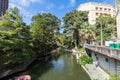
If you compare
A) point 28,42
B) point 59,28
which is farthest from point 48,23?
point 28,42

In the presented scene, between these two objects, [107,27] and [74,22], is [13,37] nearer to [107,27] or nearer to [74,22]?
[107,27]

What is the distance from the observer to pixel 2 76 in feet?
56.5

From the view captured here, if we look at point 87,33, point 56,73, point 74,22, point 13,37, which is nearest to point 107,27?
point 87,33

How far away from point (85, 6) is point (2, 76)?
162ft

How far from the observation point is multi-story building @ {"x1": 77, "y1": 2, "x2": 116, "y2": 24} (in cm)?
5809

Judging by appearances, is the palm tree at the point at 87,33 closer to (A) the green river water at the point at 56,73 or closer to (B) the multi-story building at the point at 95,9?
(B) the multi-story building at the point at 95,9

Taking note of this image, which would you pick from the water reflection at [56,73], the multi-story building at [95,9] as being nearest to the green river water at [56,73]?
the water reflection at [56,73]

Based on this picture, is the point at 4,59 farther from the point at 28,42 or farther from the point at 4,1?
the point at 4,1

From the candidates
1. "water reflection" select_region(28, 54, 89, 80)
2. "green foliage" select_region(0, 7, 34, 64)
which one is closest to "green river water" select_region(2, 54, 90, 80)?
"water reflection" select_region(28, 54, 89, 80)

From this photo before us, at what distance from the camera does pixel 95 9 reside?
59.2m

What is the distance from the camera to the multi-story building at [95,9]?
2287 inches

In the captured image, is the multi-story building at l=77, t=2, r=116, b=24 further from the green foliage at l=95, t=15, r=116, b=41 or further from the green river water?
the green river water

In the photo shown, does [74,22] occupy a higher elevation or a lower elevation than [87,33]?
higher

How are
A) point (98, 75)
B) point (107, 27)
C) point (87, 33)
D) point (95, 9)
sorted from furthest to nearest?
point (95, 9), point (87, 33), point (107, 27), point (98, 75)
